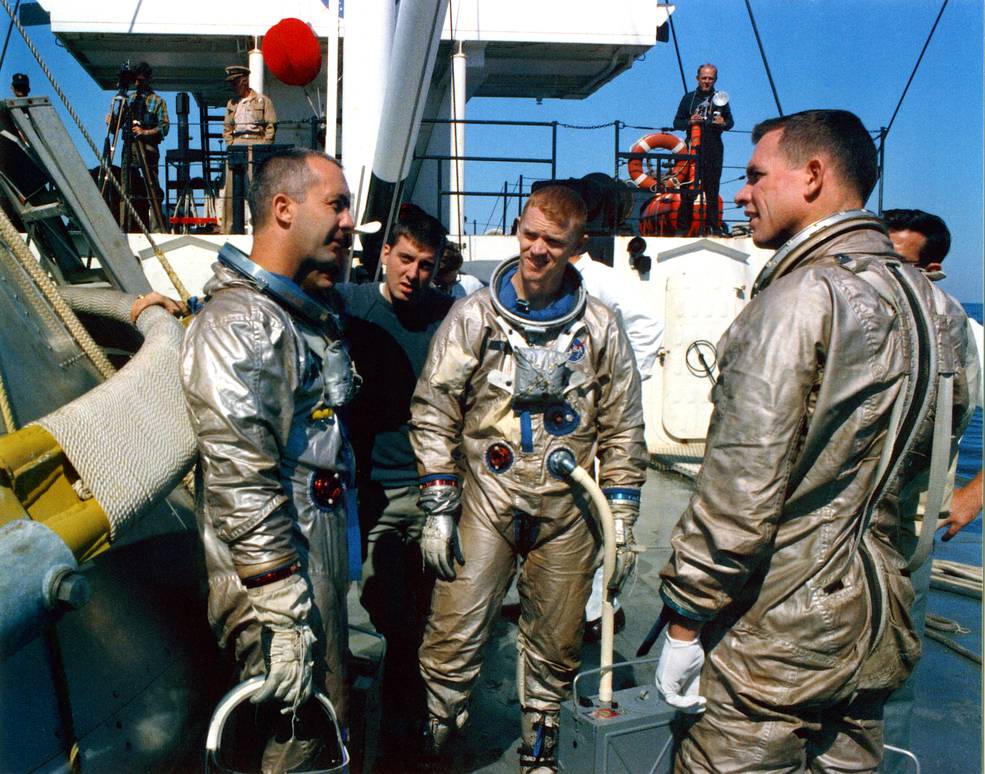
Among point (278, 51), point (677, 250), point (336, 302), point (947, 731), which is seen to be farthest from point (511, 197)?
point (947, 731)

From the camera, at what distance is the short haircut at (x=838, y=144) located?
1.90m

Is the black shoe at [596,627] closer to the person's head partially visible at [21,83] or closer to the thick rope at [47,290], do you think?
the thick rope at [47,290]

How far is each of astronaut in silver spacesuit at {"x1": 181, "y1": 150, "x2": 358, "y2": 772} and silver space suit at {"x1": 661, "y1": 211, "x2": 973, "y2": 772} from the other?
100 cm

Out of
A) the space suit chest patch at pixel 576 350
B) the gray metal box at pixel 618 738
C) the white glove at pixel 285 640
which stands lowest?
the gray metal box at pixel 618 738

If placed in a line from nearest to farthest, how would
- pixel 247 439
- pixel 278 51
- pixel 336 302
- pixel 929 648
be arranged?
pixel 247 439 < pixel 336 302 < pixel 929 648 < pixel 278 51

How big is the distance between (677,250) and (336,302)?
6.52 m

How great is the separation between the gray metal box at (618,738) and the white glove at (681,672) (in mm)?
425

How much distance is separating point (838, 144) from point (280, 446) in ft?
5.32

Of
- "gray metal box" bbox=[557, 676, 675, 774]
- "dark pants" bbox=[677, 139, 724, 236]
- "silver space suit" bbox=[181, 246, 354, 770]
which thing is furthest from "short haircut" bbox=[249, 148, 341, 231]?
"dark pants" bbox=[677, 139, 724, 236]

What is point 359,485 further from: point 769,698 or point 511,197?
point 511,197

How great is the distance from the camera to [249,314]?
220 cm

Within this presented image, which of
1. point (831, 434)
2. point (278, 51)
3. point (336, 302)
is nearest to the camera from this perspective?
point (831, 434)

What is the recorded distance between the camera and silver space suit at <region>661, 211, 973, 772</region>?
69.3 inches

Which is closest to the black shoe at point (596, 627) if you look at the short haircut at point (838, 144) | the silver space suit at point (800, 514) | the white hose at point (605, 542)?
the white hose at point (605, 542)
